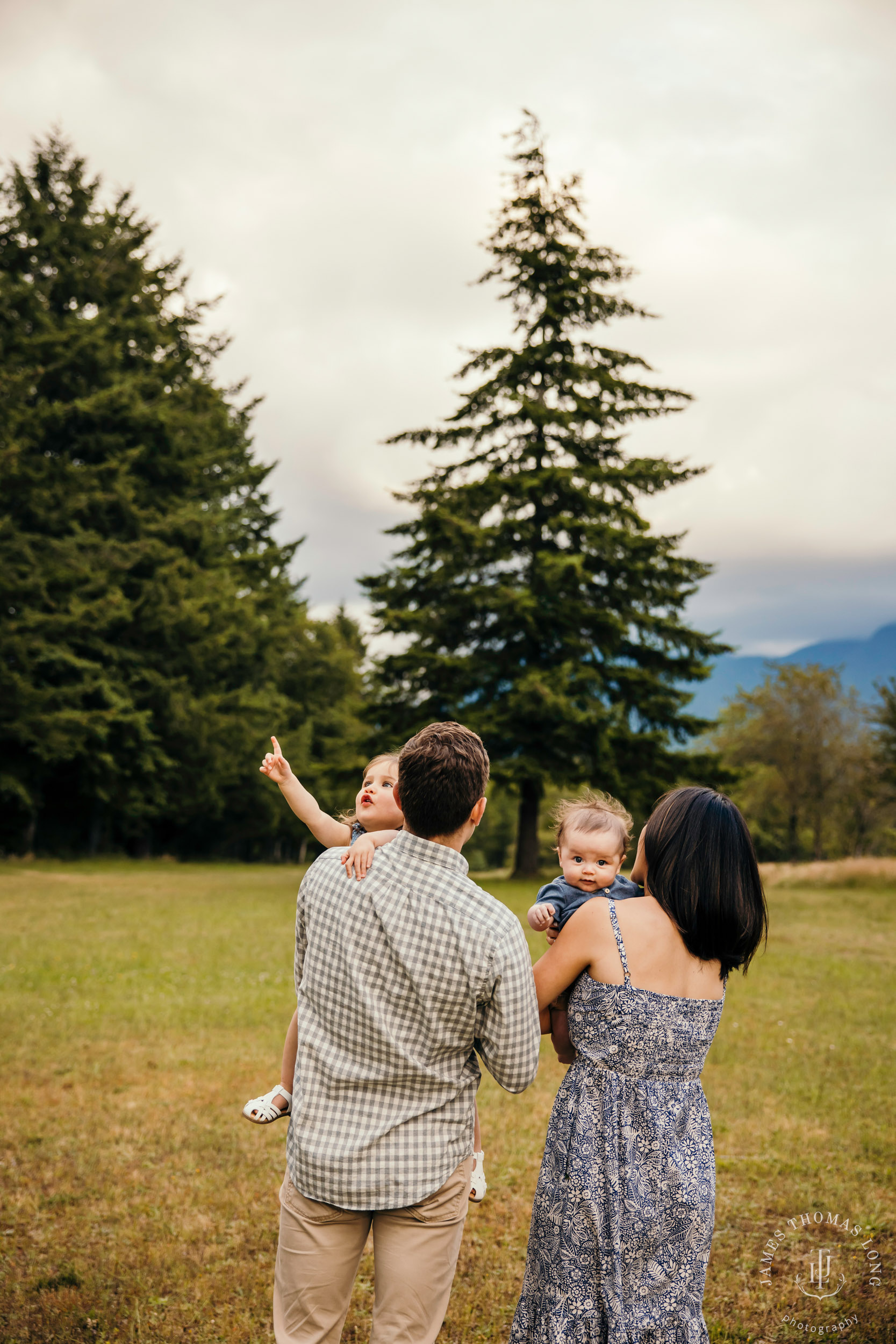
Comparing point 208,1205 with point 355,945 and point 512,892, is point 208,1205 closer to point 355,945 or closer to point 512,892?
point 355,945

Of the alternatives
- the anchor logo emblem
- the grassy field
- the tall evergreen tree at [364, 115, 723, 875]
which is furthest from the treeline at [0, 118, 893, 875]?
the anchor logo emblem

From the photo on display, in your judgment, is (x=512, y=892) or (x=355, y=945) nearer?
(x=355, y=945)

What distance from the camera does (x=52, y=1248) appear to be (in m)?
4.47

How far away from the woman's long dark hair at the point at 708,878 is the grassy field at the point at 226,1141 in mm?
2649

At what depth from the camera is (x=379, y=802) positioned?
322 cm

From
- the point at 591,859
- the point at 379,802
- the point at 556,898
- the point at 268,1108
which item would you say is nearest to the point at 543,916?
the point at 556,898

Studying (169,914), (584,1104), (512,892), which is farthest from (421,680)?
(584,1104)

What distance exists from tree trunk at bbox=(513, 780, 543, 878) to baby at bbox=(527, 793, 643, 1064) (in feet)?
61.8

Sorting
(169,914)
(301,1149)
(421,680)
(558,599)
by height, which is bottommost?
(169,914)

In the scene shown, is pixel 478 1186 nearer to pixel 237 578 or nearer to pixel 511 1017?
pixel 511 1017

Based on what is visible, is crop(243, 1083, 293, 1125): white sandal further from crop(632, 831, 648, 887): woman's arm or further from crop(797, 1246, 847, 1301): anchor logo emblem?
crop(797, 1246, 847, 1301): anchor logo emblem

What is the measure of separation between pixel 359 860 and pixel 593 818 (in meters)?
0.97

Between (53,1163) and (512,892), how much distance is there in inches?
557

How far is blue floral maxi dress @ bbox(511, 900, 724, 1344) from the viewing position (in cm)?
240
